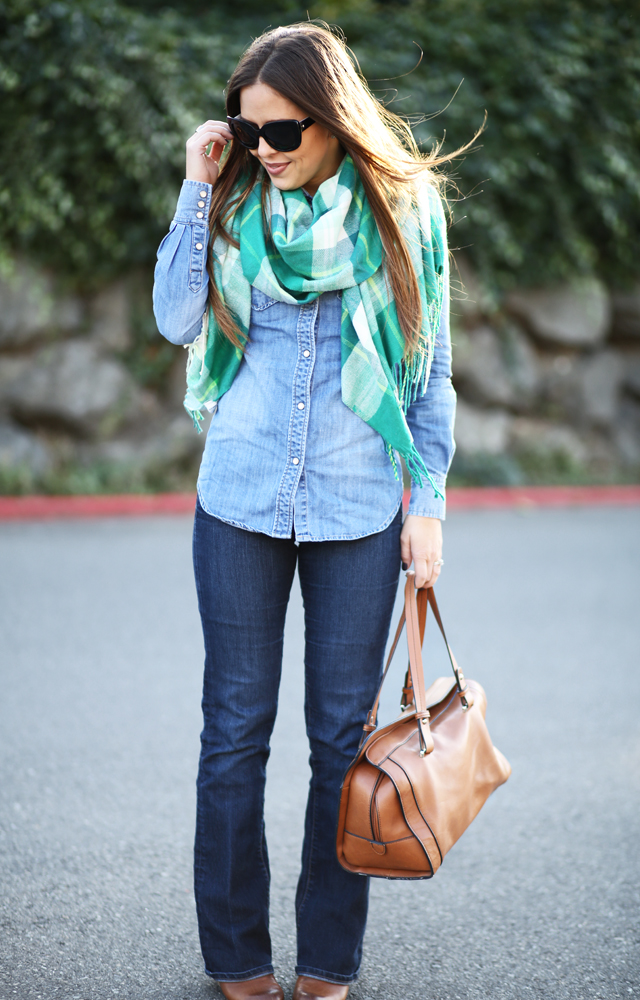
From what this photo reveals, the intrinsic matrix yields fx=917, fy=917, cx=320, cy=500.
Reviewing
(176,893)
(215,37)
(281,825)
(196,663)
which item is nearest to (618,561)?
(196,663)

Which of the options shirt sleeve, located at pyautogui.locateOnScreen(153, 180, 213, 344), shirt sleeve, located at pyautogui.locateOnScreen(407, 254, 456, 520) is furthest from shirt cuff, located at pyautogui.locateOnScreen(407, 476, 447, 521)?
shirt sleeve, located at pyautogui.locateOnScreen(153, 180, 213, 344)

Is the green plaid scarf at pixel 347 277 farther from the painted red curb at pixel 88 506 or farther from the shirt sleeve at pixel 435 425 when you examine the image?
the painted red curb at pixel 88 506

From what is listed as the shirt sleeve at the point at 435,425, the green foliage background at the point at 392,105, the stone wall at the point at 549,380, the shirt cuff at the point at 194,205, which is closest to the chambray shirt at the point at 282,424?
the shirt cuff at the point at 194,205

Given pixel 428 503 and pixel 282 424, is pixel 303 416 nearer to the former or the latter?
pixel 282 424

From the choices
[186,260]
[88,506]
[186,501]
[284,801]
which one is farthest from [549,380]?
[186,260]

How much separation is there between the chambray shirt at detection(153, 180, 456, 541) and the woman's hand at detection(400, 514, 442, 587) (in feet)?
0.24

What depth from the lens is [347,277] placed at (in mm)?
1779

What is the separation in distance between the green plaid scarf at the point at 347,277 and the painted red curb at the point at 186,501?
5.32 metres

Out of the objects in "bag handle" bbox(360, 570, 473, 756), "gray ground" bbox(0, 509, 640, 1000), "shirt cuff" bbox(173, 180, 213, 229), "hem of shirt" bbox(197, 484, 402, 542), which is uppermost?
"shirt cuff" bbox(173, 180, 213, 229)

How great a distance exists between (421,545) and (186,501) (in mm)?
5476

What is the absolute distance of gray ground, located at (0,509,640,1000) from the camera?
2104mm

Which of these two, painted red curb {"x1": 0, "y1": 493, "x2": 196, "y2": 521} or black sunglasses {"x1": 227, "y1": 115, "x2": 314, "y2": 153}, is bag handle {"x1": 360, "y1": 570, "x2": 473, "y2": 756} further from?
painted red curb {"x1": 0, "y1": 493, "x2": 196, "y2": 521}

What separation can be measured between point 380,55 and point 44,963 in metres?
7.84

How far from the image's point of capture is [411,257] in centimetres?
182
